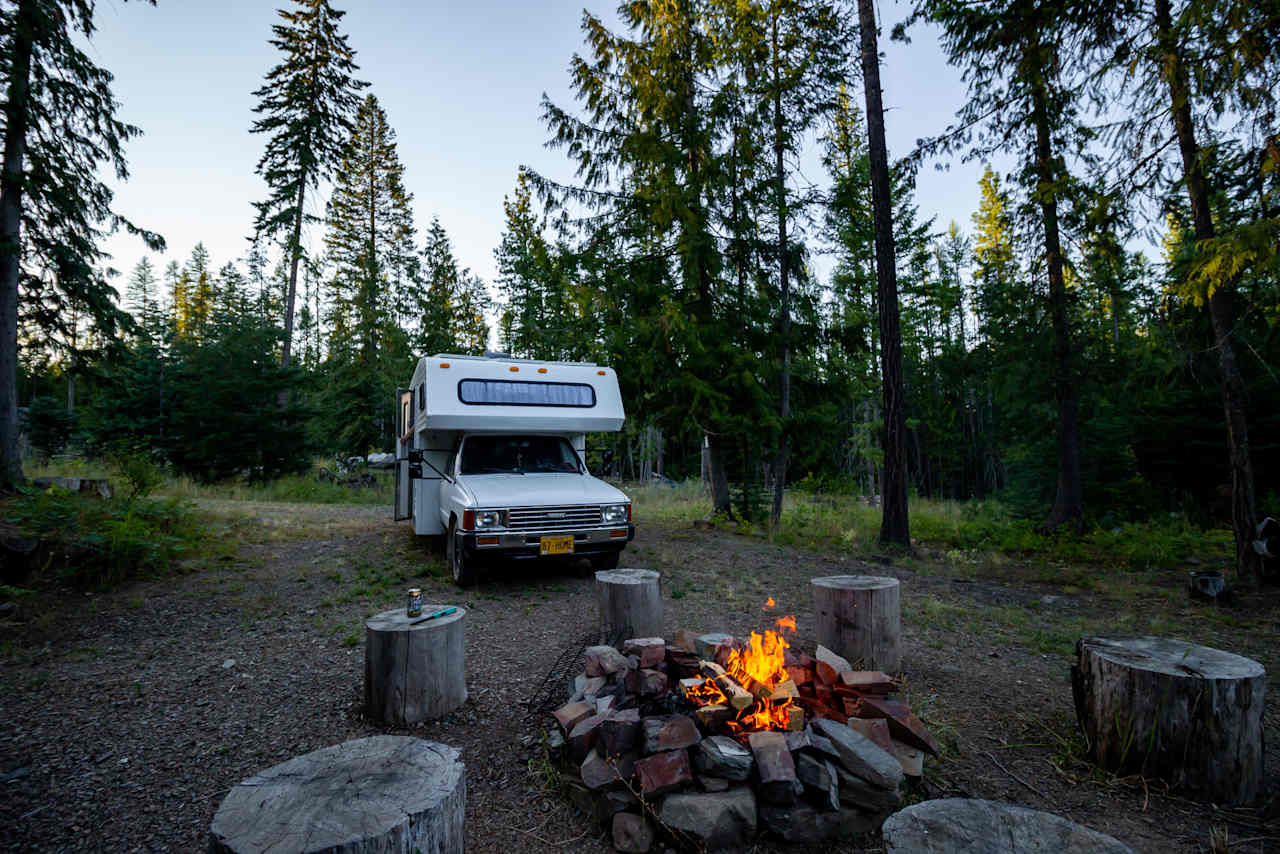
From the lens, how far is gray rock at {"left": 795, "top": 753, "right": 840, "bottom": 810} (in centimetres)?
258

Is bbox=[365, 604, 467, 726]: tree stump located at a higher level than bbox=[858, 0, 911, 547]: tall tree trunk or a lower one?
lower

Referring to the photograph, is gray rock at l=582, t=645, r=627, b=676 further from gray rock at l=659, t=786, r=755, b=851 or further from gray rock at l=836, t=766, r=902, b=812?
gray rock at l=836, t=766, r=902, b=812

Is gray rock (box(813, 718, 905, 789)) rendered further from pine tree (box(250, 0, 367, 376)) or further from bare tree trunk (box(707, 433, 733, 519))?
pine tree (box(250, 0, 367, 376))

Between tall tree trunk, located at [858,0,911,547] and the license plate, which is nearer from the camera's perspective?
the license plate

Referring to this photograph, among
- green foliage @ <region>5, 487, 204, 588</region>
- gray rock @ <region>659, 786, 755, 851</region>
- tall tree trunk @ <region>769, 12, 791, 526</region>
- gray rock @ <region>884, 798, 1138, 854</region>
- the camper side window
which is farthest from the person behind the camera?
tall tree trunk @ <region>769, 12, 791, 526</region>

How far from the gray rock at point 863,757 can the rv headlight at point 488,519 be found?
4739mm

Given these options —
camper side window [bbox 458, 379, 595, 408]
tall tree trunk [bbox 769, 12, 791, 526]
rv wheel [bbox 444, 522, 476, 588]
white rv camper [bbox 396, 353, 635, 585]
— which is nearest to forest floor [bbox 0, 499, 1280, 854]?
rv wheel [bbox 444, 522, 476, 588]

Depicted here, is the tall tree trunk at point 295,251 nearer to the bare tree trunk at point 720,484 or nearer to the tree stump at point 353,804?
the bare tree trunk at point 720,484

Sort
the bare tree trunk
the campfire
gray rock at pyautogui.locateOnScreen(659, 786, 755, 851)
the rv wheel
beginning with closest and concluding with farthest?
1. gray rock at pyautogui.locateOnScreen(659, 786, 755, 851)
2. the campfire
3. the rv wheel
4. the bare tree trunk

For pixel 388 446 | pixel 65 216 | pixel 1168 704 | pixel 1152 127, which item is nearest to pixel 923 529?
pixel 1152 127

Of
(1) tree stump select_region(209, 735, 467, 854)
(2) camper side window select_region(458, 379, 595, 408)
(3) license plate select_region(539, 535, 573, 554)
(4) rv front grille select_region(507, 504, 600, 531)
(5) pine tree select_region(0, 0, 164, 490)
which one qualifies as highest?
(5) pine tree select_region(0, 0, 164, 490)

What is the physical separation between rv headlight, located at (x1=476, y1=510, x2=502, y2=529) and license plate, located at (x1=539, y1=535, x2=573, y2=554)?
0.58 metres

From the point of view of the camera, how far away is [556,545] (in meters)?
7.05

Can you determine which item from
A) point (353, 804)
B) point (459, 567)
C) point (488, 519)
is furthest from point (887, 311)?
point (353, 804)
